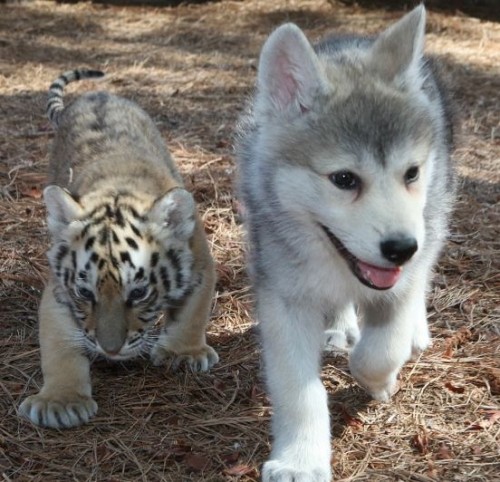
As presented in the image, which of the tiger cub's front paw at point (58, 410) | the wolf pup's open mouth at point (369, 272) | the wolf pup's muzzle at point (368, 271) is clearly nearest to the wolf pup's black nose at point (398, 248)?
the wolf pup's muzzle at point (368, 271)

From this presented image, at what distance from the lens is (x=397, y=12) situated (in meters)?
12.2

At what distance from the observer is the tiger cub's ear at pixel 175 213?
4477 mm

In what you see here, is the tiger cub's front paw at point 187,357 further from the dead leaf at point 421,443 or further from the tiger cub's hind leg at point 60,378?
the dead leaf at point 421,443

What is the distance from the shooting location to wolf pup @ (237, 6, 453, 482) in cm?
364

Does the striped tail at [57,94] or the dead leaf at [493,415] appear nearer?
the dead leaf at [493,415]

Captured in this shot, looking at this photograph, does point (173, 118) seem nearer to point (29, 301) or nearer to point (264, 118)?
point (29, 301)

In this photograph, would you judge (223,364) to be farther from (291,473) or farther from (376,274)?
(376,274)

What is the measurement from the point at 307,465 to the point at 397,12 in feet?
30.3

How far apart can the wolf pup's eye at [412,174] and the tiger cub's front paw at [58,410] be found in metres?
1.75

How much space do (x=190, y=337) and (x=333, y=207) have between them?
1.46 metres

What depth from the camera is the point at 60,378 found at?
4492 mm

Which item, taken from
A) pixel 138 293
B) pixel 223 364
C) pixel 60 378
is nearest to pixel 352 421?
pixel 223 364

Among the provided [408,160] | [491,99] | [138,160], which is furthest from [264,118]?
[491,99]

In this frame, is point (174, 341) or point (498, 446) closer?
point (498, 446)
